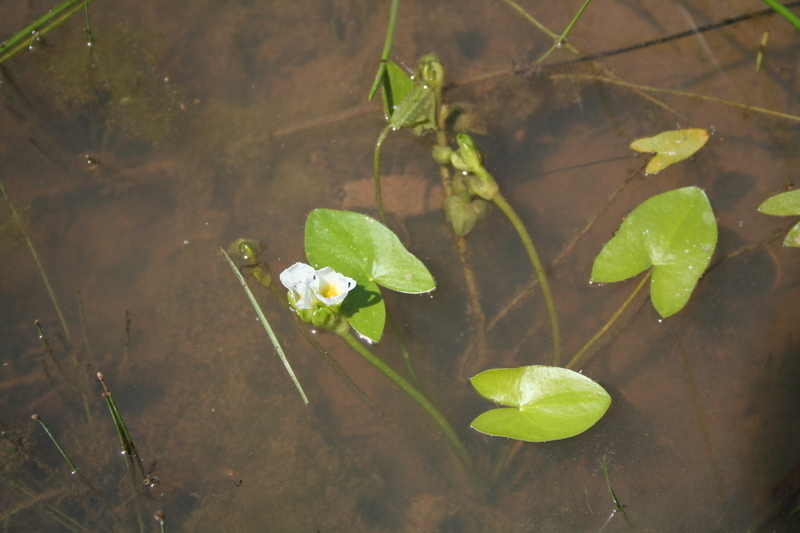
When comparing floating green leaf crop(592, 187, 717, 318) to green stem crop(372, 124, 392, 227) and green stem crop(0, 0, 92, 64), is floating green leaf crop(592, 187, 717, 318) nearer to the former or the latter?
green stem crop(372, 124, 392, 227)

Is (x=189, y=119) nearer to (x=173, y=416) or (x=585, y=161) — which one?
(x=173, y=416)

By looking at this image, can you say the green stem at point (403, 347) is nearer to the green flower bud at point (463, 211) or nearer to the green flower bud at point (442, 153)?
the green flower bud at point (463, 211)

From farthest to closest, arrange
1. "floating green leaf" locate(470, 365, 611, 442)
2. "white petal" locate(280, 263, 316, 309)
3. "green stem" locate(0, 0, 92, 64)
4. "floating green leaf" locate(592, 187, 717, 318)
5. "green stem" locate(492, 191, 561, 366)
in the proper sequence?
"green stem" locate(0, 0, 92, 64) < "green stem" locate(492, 191, 561, 366) < "floating green leaf" locate(592, 187, 717, 318) < "floating green leaf" locate(470, 365, 611, 442) < "white petal" locate(280, 263, 316, 309)

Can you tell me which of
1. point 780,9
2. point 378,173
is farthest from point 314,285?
point 780,9

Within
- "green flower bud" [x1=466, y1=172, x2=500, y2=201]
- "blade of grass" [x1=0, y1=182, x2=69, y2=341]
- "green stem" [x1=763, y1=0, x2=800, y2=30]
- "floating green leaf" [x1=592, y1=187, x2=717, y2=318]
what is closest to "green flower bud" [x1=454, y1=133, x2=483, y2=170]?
"green flower bud" [x1=466, y1=172, x2=500, y2=201]

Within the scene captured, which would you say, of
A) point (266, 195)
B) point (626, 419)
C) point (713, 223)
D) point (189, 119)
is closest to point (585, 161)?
point (713, 223)

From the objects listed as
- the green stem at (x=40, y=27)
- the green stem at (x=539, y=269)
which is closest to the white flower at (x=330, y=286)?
the green stem at (x=539, y=269)

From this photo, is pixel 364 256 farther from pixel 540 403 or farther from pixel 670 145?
pixel 670 145
